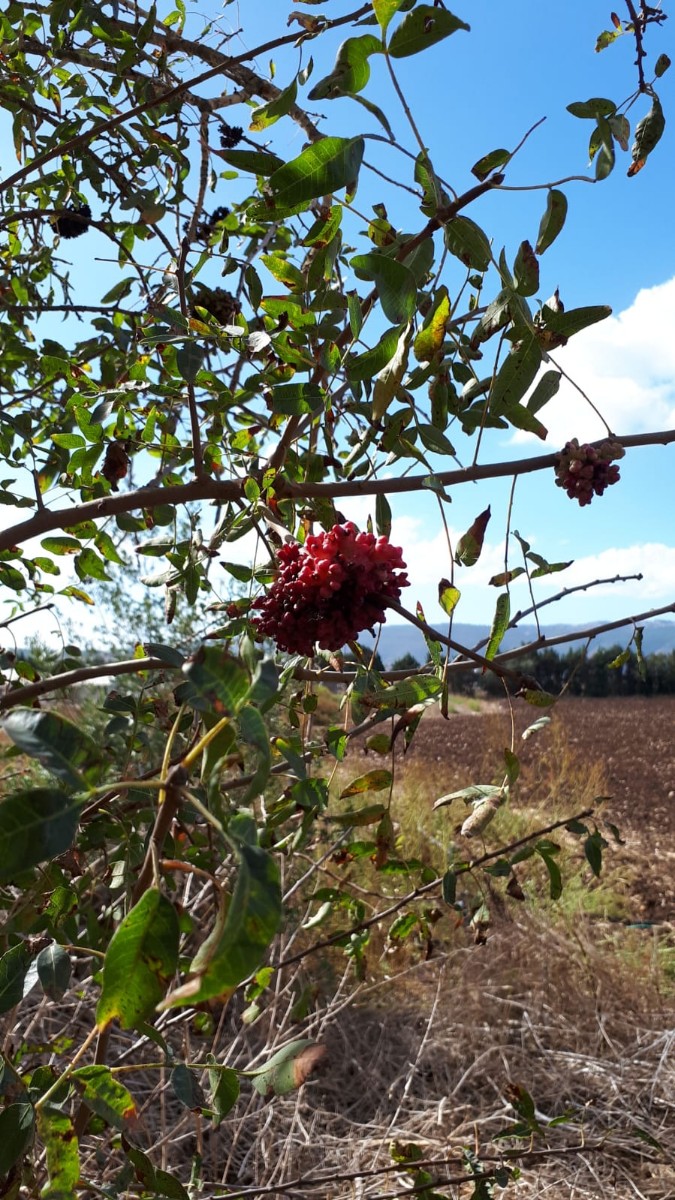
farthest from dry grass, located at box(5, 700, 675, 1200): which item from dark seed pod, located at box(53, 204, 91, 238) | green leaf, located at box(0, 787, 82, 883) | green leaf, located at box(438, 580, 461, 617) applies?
dark seed pod, located at box(53, 204, 91, 238)

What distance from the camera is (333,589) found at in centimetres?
75

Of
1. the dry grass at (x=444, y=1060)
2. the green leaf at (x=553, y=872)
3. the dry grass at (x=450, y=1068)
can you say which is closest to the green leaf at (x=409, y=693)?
the green leaf at (x=553, y=872)

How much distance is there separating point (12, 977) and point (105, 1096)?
0.69ft

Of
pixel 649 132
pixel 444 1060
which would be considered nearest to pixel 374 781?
pixel 649 132

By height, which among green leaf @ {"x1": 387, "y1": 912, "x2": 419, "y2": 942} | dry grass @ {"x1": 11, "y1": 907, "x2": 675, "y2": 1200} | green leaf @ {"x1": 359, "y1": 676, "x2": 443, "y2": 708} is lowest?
dry grass @ {"x1": 11, "y1": 907, "x2": 675, "y2": 1200}

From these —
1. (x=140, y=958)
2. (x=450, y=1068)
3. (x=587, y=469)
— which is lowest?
(x=450, y=1068)

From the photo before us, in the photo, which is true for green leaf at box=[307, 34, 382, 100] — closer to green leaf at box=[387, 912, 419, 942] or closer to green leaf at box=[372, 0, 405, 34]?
green leaf at box=[372, 0, 405, 34]

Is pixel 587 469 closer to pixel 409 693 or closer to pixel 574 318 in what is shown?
pixel 574 318

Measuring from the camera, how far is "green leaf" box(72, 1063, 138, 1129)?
24.7 inches

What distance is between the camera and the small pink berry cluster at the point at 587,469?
2.88 feet

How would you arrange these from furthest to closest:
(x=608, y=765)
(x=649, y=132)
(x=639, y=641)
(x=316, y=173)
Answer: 1. (x=608, y=765)
2. (x=639, y=641)
3. (x=649, y=132)
4. (x=316, y=173)

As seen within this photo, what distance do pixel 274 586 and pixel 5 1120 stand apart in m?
0.50

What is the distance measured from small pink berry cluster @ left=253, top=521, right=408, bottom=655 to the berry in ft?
4.82

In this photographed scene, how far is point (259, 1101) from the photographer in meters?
2.34
